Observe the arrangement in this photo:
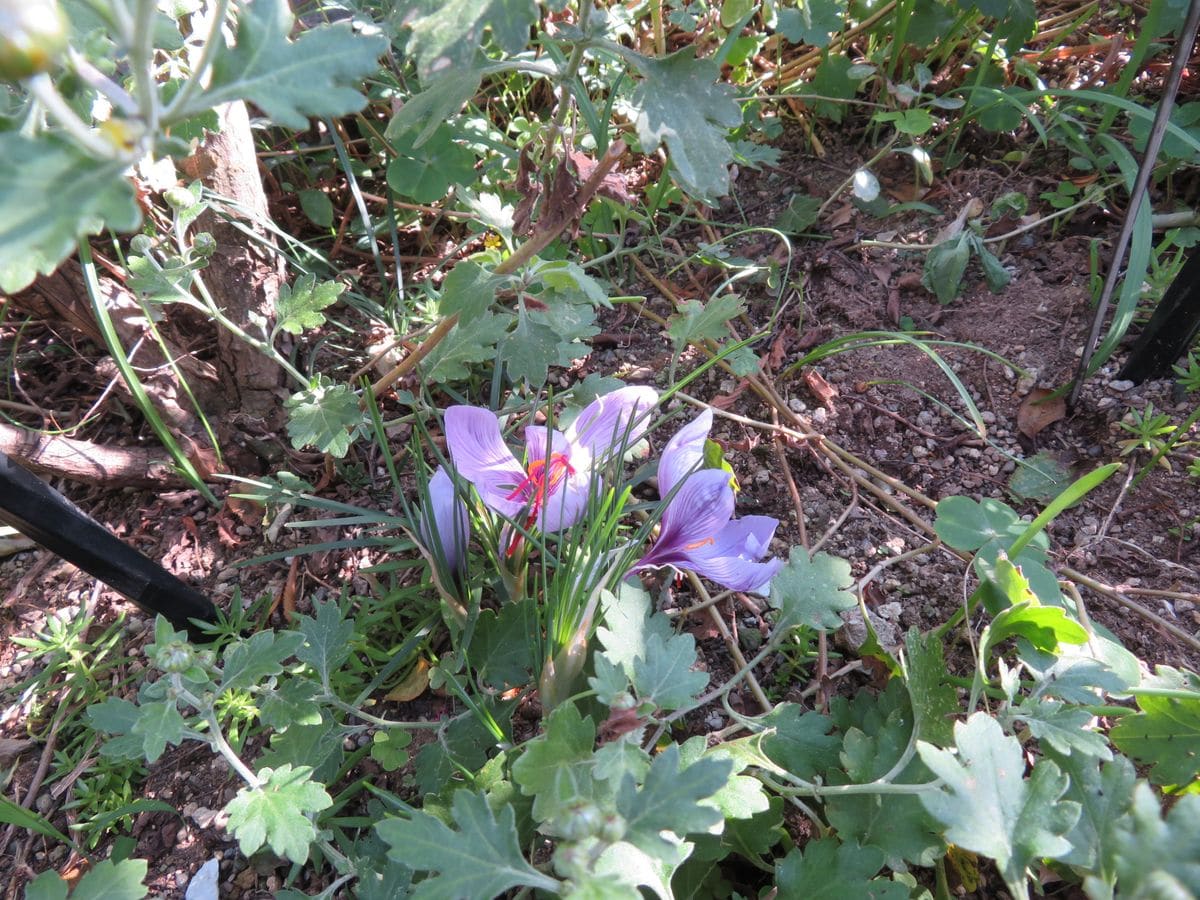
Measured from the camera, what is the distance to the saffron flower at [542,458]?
1137mm

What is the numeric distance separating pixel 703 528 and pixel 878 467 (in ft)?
1.94

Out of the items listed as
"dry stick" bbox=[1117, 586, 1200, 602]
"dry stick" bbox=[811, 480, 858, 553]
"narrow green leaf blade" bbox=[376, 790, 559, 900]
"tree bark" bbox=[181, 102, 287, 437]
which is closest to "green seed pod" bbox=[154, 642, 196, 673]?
"narrow green leaf blade" bbox=[376, 790, 559, 900]

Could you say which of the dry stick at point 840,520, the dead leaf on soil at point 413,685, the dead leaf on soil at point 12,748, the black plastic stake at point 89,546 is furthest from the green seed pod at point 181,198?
the dry stick at point 840,520

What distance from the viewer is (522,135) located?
6.27 ft

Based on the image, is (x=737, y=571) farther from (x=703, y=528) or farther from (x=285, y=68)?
(x=285, y=68)

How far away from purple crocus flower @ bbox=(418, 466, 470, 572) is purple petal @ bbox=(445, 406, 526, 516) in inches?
2.2

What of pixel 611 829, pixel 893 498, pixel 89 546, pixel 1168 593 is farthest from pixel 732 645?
pixel 89 546

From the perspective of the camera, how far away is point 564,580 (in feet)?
3.36

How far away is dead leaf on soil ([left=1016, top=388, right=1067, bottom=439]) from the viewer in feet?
5.05

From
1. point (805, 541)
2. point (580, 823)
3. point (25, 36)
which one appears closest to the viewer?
point (25, 36)

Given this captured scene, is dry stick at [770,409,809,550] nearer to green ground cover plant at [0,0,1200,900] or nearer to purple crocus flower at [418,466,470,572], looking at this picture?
green ground cover plant at [0,0,1200,900]

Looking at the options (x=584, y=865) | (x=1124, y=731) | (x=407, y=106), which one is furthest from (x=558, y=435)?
(x=1124, y=731)

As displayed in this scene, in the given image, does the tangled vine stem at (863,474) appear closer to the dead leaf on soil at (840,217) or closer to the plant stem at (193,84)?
the dead leaf on soil at (840,217)

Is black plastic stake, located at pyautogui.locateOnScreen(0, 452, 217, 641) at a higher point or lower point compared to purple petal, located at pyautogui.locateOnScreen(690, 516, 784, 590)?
higher
